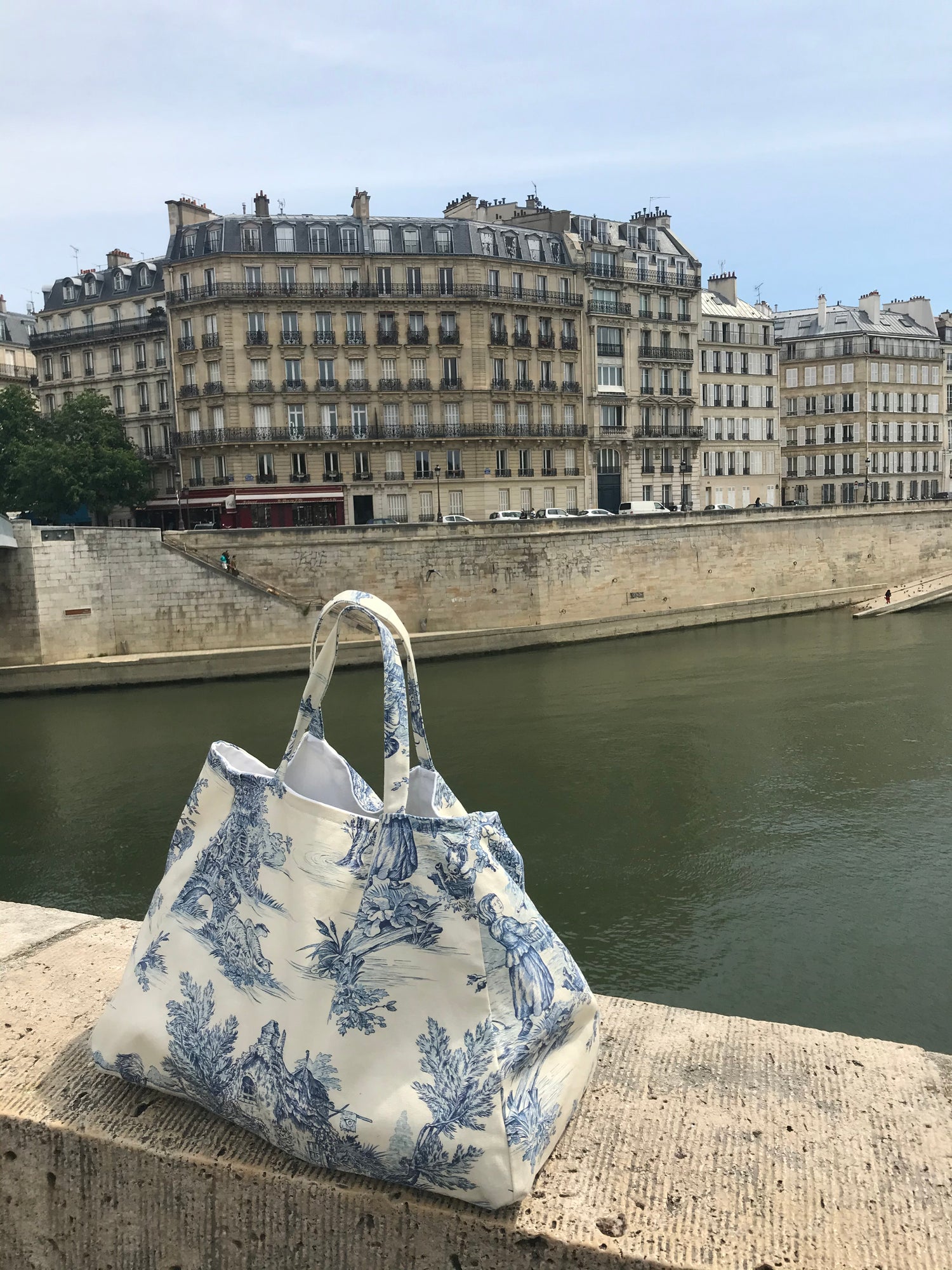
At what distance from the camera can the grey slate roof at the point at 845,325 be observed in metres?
50.3

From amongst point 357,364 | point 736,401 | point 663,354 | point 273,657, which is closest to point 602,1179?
point 273,657

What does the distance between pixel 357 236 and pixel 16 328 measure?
19.0 m

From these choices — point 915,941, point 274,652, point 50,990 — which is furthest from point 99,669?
point 50,990

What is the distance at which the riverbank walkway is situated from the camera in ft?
110

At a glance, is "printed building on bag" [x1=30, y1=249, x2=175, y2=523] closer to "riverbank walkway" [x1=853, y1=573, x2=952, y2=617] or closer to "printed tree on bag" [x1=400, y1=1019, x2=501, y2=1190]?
"riverbank walkway" [x1=853, y1=573, x2=952, y2=617]

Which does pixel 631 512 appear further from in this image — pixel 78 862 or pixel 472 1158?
pixel 472 1158

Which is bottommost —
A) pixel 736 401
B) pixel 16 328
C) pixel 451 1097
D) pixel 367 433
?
pixel 451 1097

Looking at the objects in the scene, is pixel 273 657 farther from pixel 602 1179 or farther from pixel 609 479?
pixel 602 1179

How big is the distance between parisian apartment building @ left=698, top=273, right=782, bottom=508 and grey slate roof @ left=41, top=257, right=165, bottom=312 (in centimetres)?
2120

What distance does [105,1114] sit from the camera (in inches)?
90.7

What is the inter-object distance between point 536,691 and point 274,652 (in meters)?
6.81

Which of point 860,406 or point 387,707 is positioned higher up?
point 860,406

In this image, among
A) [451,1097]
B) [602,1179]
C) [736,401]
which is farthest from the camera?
[736,401]

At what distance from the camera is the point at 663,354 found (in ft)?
134
